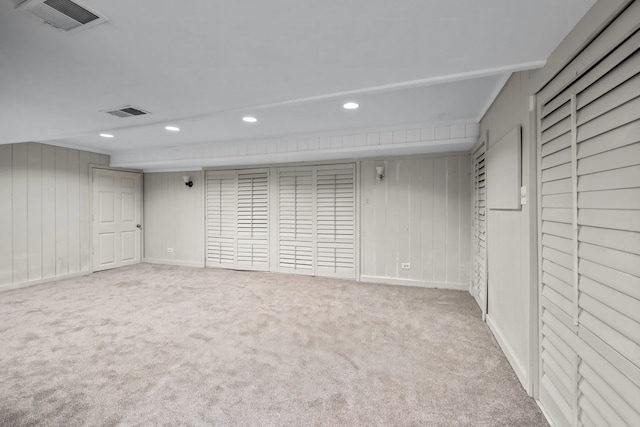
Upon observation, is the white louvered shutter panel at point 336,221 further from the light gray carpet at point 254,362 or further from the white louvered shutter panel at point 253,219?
the white louvered shutter panel at point 253,219

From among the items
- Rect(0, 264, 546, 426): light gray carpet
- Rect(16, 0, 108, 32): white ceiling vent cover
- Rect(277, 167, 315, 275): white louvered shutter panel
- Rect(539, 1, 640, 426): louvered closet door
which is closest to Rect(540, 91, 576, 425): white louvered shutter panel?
Rect(539, 1, 640, 426): louvered closet door

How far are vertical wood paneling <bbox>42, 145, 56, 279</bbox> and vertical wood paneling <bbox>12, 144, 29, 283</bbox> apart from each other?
210 millimetres

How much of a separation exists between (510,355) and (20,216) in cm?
623

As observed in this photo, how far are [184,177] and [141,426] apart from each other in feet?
15.6

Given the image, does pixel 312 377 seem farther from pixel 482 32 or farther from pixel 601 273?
pixel 482 32

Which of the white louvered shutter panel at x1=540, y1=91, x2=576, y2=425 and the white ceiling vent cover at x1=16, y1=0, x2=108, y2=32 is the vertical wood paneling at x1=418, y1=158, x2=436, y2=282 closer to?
the white louvered shutter panel at x1=540, y1=91, x2=576, y2=425

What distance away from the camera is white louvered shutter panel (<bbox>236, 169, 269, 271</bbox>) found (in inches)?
208

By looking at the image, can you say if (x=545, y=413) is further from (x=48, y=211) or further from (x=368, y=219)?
(x=48, y=211)

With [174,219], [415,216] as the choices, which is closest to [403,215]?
[415,216]

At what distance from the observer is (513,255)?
7.28 ft

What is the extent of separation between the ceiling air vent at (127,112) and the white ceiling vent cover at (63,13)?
4.14ft

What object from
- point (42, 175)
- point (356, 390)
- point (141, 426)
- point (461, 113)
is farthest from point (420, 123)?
point (42, 175)

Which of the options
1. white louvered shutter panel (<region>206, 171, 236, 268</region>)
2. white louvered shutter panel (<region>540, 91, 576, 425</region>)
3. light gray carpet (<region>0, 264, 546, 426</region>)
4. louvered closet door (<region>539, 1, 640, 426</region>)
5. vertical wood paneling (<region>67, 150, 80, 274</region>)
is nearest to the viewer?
louvered closet door (<region>539, 1, 640, 426</region>)

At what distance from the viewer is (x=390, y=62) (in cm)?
176
